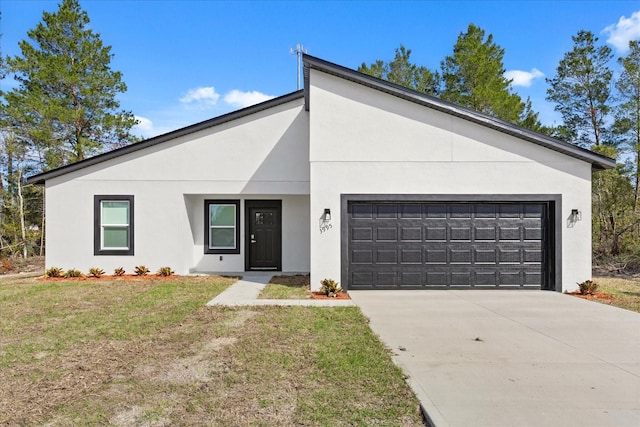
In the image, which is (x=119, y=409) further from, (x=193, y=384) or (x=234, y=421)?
(x=234, y=421)

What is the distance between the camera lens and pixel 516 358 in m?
4.78

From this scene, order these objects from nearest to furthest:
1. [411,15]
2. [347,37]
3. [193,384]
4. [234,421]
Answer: [234,421] → [193,384] → [411,15] → [347,37]

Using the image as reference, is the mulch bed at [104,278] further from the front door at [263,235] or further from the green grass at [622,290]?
the green grass at [622,290]

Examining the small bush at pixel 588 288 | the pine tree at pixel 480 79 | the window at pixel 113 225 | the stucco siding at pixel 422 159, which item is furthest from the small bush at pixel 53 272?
the pine tree at pixel 480 79

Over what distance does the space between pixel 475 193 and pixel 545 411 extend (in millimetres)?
6845

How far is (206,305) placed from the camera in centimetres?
765

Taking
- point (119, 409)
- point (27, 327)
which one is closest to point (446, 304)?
point (119, 409)

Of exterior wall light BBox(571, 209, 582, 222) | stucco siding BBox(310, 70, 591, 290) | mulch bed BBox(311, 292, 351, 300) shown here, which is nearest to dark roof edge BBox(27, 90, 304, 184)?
stucco siding BBox(310, 70, 591, 290)

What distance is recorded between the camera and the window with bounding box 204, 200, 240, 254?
12508 millimetres

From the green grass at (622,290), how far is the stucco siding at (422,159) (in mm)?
901

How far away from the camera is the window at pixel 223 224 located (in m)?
12.5

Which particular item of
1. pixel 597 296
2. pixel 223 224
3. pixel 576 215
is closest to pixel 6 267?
pixel 223 224

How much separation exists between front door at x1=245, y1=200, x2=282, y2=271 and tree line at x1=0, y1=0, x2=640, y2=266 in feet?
39.4

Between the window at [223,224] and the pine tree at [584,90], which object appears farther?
the pine tree at [584,90]
